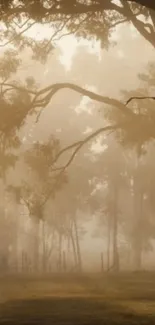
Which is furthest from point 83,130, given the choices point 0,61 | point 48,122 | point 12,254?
point 0,61

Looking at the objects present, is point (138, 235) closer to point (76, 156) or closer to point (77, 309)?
point (76, 156)

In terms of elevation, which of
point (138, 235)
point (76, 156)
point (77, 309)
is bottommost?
point (77, 309)

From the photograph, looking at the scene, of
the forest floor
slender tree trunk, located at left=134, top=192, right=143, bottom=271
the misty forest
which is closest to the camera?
the forest floor

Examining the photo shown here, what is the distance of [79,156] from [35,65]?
13.6 meters

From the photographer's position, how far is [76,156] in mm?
47500

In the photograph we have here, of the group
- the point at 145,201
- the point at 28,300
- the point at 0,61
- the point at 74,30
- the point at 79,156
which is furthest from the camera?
the point at 145,201

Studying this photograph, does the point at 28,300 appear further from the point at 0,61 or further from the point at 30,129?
the point at 30,129

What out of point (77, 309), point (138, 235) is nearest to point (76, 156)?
point (138, 235)

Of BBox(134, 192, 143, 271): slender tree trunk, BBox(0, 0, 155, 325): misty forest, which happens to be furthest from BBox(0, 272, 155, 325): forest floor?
BBox(134, 192, 143, 271): slender tree trunk

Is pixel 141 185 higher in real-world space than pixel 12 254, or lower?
higher

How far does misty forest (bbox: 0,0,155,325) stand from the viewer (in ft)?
61.5

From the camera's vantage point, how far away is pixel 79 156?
47.8 metres

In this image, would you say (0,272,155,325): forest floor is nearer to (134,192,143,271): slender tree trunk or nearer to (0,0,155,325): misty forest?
(0,0,155,325): misty forest

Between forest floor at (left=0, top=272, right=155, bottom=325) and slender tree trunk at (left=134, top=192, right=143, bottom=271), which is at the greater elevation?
slender tree trunk at (left=134, top=192, right=143, bottom=271)
